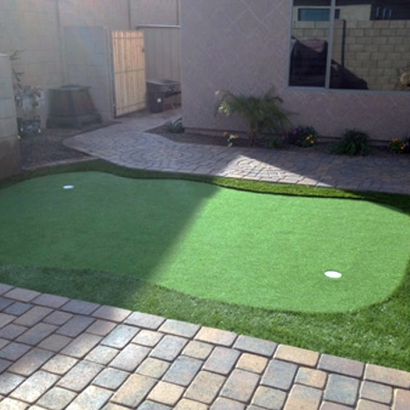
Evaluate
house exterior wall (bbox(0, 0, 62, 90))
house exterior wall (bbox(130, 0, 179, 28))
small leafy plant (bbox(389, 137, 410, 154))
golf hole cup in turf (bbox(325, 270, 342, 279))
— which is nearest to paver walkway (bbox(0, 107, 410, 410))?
golf hole cup in turf (bbox(325, 270, 342, 279))

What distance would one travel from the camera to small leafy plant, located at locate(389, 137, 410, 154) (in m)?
7.40

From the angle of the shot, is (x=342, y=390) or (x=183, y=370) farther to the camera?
(x=183, y=370)

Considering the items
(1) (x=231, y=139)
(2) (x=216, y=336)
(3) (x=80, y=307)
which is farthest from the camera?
(1) (x=231, y=139)

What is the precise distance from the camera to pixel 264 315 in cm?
322

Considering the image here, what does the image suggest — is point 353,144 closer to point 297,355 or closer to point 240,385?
point 297,355

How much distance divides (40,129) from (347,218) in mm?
6181

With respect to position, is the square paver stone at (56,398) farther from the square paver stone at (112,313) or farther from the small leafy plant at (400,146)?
the small leafy plant at (400,146)

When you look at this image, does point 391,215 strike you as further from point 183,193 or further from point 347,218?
point 183,193

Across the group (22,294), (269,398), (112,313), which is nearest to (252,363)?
(269,398)

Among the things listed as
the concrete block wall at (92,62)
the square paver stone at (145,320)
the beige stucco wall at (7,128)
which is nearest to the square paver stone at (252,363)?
the square paver stone at (145,320)

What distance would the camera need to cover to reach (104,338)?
3.00m

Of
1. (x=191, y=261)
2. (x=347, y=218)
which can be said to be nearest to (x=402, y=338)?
(x=191, y=261)

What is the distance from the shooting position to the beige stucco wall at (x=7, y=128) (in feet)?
19.9

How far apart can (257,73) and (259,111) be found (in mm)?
803
